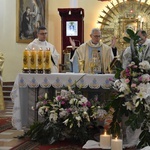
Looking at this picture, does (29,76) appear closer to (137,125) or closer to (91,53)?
(91,53)

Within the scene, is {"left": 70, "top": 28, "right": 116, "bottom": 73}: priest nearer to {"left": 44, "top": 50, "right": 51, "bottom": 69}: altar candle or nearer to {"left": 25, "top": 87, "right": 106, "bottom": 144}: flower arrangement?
{"left": 44, "top": 50, "right": 51, "bottom": 69}: altar candle

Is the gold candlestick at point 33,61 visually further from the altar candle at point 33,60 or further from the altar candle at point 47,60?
the altar candle at point 47,60

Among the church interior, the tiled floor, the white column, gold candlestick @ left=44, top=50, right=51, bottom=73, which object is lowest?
the tiled floor

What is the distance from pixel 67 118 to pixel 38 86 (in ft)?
2.97

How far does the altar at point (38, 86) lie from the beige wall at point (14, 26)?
7945 millimetres

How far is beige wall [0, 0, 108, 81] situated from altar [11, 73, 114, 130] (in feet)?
26.1

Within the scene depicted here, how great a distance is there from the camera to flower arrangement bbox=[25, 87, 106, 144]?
5.27m

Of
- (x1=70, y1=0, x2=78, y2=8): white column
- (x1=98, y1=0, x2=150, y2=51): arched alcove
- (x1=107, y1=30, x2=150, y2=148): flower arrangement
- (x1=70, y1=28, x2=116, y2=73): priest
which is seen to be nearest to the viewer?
(x1=107, y1=30, x2=150, y2=148): flower arrangement

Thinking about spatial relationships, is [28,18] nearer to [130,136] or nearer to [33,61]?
[33,61]

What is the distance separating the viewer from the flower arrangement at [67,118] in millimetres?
5273

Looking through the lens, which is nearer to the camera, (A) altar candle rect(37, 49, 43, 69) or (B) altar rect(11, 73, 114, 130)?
(B) altar rect(11, 73, 114, 130)

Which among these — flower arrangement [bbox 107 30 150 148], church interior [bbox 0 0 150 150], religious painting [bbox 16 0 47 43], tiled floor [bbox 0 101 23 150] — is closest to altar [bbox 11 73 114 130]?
tiled floor [bbox 0 101 23 150]

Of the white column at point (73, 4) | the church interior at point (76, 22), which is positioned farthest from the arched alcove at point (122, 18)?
the white column at point (73, 4)

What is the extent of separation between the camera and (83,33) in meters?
13.8
